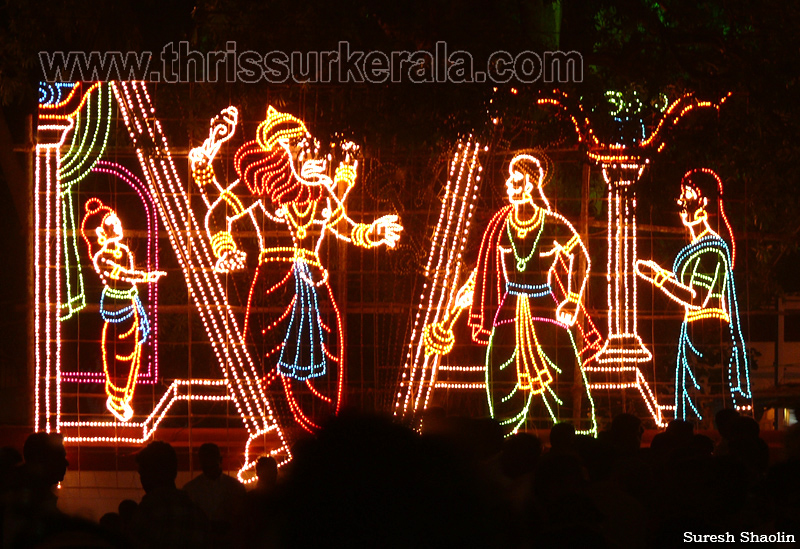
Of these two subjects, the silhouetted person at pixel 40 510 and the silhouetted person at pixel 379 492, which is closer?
the silhouetted person at pixel 379 492

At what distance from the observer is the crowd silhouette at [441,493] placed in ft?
5.81

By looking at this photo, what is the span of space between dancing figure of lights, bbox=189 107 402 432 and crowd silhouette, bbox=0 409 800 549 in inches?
112

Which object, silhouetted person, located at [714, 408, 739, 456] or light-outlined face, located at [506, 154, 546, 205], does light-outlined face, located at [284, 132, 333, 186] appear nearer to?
light-outlined face, located at [506, 154, 546, 205]

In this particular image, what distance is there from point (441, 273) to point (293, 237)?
1.36 metres

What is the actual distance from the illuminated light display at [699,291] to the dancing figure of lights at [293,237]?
2.63 meters

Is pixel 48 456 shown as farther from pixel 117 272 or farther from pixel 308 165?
pixel 308 165

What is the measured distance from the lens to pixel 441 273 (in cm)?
912

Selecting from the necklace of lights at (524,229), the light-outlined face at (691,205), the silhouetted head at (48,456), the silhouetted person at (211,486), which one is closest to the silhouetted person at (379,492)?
the silhouetted head at (48,456)

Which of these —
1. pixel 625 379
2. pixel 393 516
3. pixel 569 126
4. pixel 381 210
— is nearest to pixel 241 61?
pixel 381 210

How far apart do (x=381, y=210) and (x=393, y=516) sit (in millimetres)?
7572

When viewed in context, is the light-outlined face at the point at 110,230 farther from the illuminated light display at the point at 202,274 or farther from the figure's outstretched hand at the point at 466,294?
the figure's outstretched hand at the point at 466,294

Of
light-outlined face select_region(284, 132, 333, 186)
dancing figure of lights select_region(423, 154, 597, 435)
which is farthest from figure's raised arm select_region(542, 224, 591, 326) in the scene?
light-outlined face select_region(284, 132, 333, 186)

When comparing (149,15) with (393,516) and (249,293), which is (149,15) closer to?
(249,293)

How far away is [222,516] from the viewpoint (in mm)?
5883
